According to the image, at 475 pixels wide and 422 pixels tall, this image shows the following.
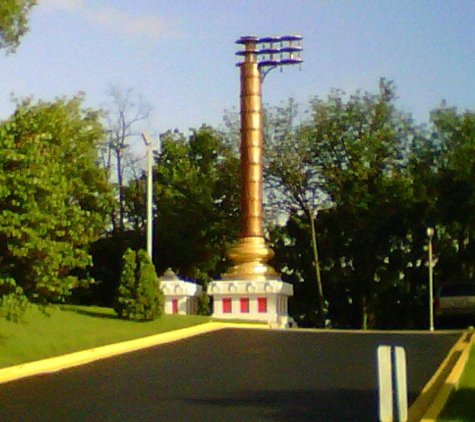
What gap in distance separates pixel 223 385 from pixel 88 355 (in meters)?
5.75

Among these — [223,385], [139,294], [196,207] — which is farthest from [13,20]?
[196,207]

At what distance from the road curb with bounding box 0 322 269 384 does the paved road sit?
46 centimetres

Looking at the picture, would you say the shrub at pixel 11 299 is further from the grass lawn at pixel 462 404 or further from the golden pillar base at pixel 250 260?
the golden pillar base at pixel 250 260

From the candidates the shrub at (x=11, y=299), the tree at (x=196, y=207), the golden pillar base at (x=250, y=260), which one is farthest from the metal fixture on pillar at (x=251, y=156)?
the shrub at (x=11, y=299)

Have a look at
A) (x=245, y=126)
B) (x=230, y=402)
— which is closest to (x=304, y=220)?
(x=245, y=126)

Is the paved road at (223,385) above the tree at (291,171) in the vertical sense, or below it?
below

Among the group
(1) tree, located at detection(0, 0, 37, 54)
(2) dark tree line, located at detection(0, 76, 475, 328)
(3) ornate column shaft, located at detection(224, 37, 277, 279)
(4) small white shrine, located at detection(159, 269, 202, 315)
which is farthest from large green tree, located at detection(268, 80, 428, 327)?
(1) tree, located at detection(0, 0, 37, 54)

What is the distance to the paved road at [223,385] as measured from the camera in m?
13.4

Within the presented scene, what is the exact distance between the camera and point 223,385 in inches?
649

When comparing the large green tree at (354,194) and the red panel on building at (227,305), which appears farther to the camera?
the large green tree at (354,194)

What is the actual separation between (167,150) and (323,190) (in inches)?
347

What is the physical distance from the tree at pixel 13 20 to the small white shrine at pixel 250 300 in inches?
Answer: 582

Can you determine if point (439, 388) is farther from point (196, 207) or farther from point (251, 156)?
point (196, 207)

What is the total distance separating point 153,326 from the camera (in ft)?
92.2
